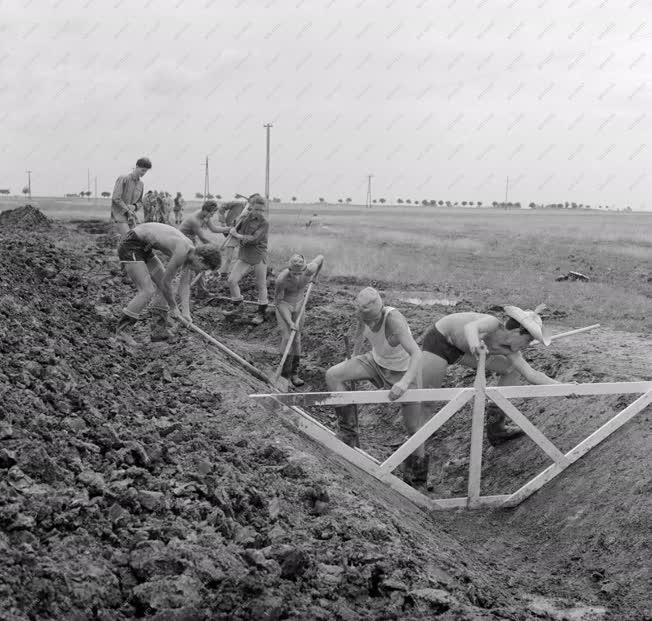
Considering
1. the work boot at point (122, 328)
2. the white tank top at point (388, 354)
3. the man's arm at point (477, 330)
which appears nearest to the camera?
the man's arm at point (477, 330)

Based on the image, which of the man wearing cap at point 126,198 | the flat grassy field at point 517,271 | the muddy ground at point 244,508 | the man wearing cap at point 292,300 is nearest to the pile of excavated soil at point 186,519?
the muddy ground at point 244,508

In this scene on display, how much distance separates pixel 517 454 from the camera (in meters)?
7.18

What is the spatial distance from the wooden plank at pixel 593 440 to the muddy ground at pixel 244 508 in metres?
0.09

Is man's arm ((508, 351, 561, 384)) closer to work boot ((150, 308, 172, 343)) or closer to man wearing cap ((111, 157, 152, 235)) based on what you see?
work boot ((150, 308, 172, 343))

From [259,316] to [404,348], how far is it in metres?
5.88

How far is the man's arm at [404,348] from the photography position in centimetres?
581

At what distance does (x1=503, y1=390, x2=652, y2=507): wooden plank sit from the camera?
6.30 meters

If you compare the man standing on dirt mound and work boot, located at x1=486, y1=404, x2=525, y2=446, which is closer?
the man standing on dirt mound

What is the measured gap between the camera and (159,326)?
350 inches

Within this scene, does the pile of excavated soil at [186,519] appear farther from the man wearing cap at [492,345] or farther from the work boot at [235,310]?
the work boot at [235,310]

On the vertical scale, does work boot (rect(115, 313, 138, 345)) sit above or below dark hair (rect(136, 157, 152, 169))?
below

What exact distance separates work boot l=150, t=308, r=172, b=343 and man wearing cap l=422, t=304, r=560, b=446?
10.4ft

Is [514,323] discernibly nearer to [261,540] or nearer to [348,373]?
[348,373]

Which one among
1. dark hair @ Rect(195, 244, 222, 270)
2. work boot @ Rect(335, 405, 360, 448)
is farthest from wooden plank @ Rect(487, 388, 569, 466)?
dark hair @ Rect(195, 244, 222, 270)
